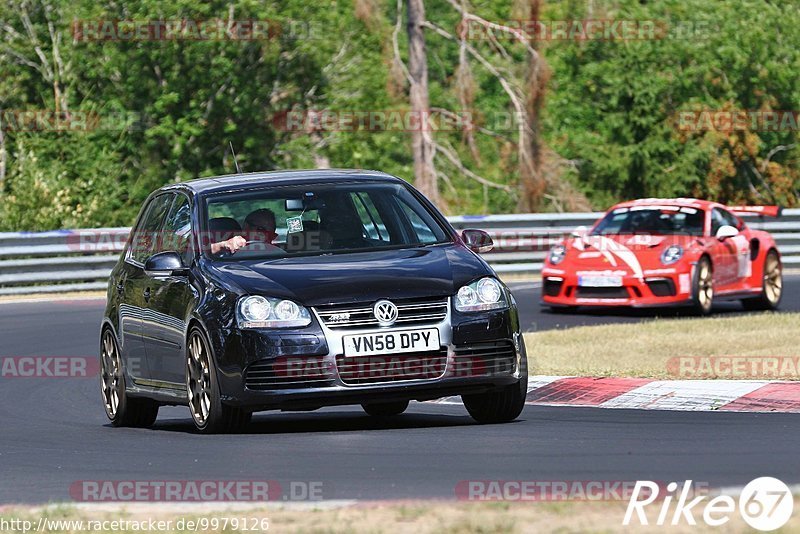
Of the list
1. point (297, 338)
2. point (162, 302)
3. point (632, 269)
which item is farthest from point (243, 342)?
point (632, 269)

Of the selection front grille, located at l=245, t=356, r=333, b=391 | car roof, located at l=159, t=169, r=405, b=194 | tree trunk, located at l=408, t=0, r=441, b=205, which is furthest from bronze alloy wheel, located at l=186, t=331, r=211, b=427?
tree trunk, located at l=408, t=0, r=441, b=205

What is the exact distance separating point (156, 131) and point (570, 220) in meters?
9.51

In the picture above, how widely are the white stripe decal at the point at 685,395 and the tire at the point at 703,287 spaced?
7.45m

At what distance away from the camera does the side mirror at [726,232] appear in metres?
19.9

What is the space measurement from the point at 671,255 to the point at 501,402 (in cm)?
985

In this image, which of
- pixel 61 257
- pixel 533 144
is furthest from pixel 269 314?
pixel 533 144

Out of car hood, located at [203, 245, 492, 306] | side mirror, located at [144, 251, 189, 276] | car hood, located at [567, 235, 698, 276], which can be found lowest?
car hood, located at [567, 235, 698, 276]

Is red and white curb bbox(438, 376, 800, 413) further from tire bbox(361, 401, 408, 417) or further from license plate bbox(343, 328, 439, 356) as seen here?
license plate bbox(343, 328, 439, 356)

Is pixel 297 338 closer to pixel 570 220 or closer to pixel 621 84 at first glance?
pixel 570 220

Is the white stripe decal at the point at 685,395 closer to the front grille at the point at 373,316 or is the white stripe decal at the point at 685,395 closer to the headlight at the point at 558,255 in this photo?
the front grille at the point at 373,316

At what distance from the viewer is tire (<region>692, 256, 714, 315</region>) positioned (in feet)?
64.1

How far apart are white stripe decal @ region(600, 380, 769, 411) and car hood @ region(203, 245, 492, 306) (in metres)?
1.85

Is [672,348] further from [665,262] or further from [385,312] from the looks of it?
[385,312]

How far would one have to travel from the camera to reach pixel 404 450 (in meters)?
8.82
